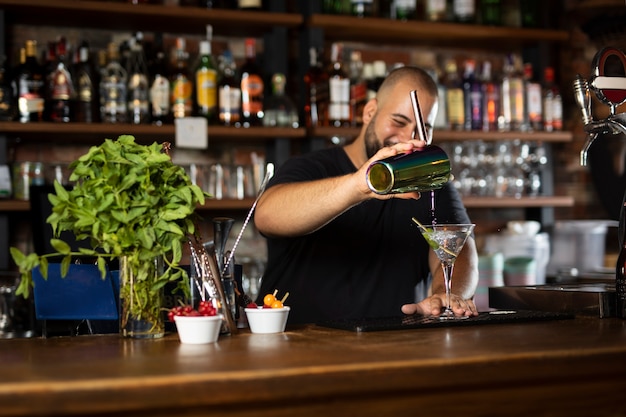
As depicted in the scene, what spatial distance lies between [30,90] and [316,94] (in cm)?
107

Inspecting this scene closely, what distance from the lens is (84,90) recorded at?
10.5 feet

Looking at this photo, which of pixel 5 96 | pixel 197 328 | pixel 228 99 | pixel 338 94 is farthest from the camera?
pixel 338 94

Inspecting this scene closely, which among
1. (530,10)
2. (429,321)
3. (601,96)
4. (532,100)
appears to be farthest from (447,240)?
(530,10)

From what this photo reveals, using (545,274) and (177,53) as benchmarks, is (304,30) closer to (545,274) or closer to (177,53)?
(177,53)

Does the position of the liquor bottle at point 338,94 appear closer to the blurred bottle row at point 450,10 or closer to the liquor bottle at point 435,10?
the blurred bottle row at point 450,10

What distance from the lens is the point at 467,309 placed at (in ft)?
5.81

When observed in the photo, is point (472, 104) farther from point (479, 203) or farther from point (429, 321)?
point (429, 321)

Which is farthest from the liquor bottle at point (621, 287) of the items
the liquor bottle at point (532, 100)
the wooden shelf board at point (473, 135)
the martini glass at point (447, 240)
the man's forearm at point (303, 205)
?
the liquor bottle at point (532, 100)

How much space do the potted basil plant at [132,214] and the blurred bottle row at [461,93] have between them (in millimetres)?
2015

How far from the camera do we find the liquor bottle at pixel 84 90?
10.5 ft

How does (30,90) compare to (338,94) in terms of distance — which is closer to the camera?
(30,90)

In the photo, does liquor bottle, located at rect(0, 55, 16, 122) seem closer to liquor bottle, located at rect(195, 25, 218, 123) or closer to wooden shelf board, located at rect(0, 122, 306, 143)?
wooden shelf board, located at rect(0, 122, 306, 143)

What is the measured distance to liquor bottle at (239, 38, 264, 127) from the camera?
132 inches

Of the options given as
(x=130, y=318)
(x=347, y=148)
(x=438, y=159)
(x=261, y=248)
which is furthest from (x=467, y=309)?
(x=261, y=248)
